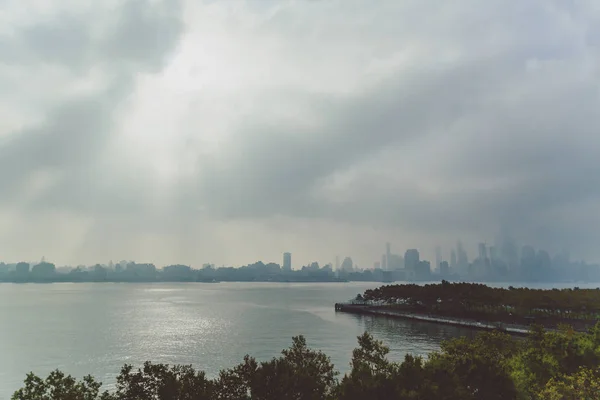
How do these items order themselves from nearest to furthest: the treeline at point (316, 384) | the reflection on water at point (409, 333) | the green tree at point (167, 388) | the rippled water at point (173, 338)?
the treeline at point (316, 384) → the green tree at point (167, 388) → the rippled water at point (173, 338) → the reflection on water at point (409, 333)

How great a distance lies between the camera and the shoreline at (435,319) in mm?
70062

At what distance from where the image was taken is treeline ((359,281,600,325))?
80125mm

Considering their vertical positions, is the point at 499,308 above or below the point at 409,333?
above

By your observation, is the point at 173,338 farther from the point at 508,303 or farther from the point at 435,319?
the point at 508,303

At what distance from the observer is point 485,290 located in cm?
9269

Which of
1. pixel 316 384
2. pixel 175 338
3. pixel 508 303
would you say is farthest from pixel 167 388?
pixel 508 303

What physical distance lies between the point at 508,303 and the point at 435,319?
54.6 feet

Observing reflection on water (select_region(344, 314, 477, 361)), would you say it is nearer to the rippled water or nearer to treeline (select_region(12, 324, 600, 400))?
the rippled water

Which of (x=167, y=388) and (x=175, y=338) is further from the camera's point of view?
(x=175, y=338)

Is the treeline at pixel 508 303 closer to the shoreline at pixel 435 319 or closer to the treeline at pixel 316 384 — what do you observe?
the shoreline at pixel 435 319

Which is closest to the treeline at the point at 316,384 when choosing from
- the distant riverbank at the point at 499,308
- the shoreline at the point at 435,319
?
the shoreline at the point at 435,319

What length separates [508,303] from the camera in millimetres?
88250

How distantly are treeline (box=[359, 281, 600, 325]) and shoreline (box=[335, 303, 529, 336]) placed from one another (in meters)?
6.03

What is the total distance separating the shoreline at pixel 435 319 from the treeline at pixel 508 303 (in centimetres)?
603
